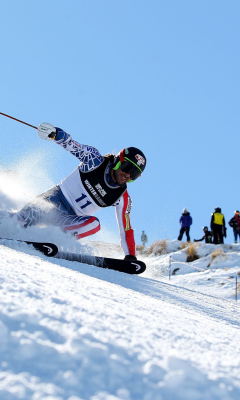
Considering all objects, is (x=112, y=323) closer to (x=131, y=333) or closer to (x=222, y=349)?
(x=131, y=333)

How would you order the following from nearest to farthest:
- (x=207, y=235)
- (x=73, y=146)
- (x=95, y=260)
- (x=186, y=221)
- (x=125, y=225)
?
(x=95, y=260), (x=73, y=146), (x=125, y=225), (x=186, y=221), (x=207, y=235)

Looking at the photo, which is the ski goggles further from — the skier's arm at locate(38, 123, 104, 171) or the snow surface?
the snow surface

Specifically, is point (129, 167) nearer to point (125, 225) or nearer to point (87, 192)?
point (87, 192)

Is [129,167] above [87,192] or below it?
above

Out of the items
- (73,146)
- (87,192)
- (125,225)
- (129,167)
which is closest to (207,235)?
(125,225)

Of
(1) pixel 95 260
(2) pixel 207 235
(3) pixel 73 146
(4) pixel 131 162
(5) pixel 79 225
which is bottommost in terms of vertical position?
(1) pixel 95 260

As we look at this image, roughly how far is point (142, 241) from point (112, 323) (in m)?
13.6

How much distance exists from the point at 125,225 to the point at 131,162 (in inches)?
35.6

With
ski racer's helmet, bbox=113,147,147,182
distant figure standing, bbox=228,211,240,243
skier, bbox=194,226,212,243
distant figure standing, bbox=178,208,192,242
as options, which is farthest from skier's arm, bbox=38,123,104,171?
skier, bbox=194,226,212,243

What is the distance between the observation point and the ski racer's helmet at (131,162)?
4.45 m

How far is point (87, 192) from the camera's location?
4719mm

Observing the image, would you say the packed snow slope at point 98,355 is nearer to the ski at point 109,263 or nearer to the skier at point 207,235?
the ski at point 109,263

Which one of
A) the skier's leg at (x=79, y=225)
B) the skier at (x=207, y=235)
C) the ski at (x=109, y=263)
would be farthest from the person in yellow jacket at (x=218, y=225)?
the ski at (x=109, y=263)

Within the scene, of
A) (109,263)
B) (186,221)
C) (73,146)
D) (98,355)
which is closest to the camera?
(98,355)
